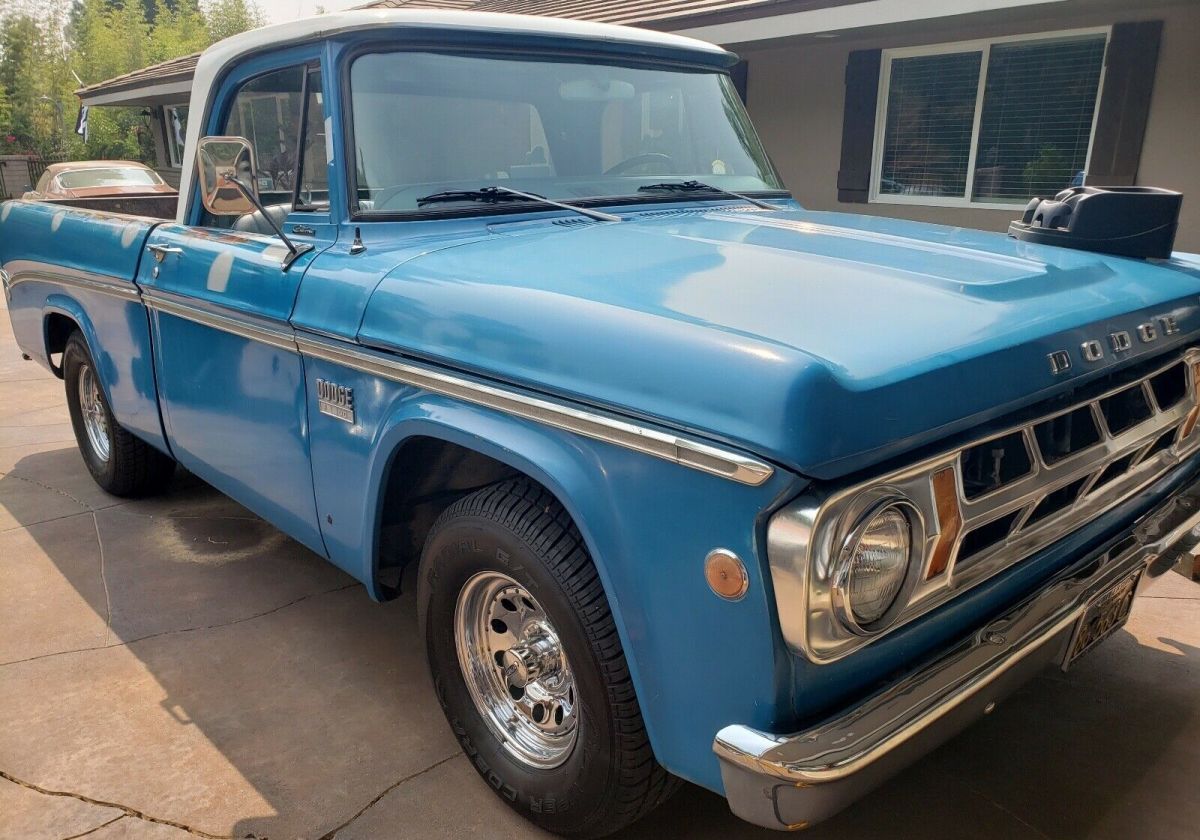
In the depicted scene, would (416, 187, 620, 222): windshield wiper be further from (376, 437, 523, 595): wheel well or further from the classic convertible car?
the classic convertible car

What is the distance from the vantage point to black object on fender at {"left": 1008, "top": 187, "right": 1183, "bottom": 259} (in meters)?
2.58

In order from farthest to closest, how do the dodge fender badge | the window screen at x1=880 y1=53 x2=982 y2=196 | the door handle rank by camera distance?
the window screen at x1=880 y1=53 x2=982 y2=196 < the door handle < the dodge fender badge

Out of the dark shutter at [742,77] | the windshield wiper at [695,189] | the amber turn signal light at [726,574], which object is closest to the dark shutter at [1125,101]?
the dark shutter at [742,77]

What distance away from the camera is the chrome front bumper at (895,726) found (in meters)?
1.53

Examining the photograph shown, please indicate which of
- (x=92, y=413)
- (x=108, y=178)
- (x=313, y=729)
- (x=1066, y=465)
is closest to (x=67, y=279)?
(x=92, y=413)

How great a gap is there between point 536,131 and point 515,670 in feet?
5.51

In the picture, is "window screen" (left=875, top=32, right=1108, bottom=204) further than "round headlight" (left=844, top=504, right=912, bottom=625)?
Yes

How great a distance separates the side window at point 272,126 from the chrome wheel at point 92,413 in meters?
1.65

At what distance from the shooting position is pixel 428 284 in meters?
2.25

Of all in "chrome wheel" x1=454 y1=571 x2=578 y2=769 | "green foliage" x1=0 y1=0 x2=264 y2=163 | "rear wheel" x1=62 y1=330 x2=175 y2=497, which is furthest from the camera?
"green foliage" x1=0 y1=0 x2=264 y2=163

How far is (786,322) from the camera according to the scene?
172cm

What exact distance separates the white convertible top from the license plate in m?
2.31

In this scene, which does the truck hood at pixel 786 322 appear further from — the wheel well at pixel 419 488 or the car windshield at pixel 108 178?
the car windshield at pixel 108 178

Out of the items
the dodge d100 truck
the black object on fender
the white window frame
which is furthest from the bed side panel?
the white window frame
